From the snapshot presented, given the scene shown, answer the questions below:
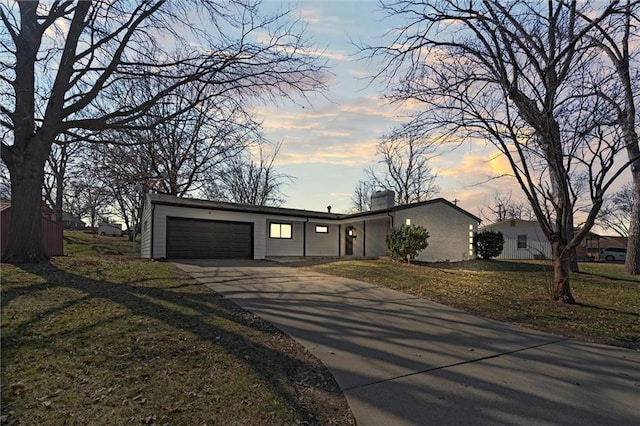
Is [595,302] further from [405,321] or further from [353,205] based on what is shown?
[353,205]

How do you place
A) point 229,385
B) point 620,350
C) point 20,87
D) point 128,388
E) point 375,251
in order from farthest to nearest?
point 375,251
point 20,87
point 620,350
point 229,385
point 128,388

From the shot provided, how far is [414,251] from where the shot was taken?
1664 cm

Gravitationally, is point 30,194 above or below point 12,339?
above

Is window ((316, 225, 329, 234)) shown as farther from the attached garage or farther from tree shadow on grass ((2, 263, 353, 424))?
tree shadow on grass ((2, 263, 353, 424))

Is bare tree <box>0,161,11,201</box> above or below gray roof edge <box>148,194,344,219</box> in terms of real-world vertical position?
above

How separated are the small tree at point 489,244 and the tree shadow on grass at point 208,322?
14871 millimetres

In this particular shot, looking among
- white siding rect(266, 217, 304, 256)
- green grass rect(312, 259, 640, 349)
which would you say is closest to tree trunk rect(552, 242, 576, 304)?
green grass rect(312, 259, 640, 349)

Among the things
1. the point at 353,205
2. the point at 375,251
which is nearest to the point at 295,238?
the point at 375,251

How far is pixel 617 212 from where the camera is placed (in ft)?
151

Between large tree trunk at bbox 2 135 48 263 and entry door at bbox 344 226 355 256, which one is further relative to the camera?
entry door at bbox 344 226 355 256

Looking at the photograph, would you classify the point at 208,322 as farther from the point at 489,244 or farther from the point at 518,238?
the point at 518,238

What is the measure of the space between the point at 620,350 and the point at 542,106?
5.57m

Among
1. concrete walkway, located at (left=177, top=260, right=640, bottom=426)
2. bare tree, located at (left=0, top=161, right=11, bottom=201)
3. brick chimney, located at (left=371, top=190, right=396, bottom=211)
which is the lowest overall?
concrete walkway, located at (left=177, top=260, right=640, bottom=426)

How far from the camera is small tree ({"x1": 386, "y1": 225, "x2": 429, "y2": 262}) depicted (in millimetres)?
16469
